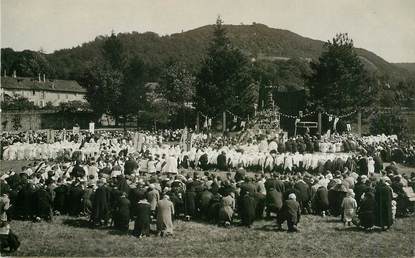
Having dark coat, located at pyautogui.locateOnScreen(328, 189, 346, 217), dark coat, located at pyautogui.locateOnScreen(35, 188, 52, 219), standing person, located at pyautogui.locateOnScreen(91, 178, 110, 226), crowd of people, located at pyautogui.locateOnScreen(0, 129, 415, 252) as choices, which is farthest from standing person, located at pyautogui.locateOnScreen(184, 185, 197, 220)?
dark coat, located at pyautogui.locateOnScreen(328, 189, 346, 217)

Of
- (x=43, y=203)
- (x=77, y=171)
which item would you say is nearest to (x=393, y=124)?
(x=77, y=171)

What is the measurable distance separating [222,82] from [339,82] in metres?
9.93

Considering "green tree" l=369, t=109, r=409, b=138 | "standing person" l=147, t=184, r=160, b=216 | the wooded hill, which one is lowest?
"standing person" l=147, t=184, r=160, b=216

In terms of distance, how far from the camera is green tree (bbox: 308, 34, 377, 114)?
131 feet

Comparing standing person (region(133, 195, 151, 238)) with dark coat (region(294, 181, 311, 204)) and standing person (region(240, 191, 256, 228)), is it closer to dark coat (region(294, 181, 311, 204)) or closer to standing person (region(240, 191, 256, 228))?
standing person (region(240, 191, 256, 228))

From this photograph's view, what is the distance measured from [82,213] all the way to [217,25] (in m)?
33.7

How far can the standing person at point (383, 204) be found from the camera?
13.1 meters

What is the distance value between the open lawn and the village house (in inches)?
1666

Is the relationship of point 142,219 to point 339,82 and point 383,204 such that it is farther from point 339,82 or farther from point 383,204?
point 339,82

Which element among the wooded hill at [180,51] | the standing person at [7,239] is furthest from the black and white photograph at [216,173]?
the wooded hill at [180,51]

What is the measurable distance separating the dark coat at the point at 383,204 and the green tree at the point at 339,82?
26.7 m

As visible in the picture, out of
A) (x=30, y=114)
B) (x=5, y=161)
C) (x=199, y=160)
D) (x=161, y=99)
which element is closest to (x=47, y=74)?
(x=30, y=114)

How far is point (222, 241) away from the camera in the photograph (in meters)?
12.4

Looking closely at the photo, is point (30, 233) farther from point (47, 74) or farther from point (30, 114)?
point (47, 74)
